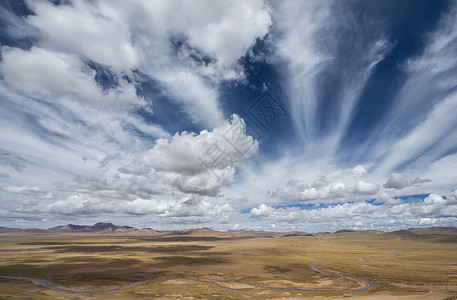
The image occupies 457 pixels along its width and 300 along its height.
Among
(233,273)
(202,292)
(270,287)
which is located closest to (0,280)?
(202,292)

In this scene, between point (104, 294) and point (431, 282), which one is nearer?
point (104, 294)

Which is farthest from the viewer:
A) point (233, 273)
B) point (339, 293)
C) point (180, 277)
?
point (233, 273)

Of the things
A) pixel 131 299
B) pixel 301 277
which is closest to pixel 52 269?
pixel 131 299

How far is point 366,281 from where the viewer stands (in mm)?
80000

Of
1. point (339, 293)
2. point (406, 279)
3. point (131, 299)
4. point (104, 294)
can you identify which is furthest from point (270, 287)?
point (406, 279)

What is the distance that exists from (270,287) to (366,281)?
36.0 metres

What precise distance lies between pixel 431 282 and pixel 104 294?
332 feet

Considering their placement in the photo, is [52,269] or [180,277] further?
[52,269]

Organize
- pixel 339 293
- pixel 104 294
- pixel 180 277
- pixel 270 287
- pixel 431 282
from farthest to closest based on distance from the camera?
1. pixel 180 277
2. pixel 431 282
3. pixel 270 287
4. pixel 339 293
5. pixel 104 294

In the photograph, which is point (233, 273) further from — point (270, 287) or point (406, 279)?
point (406, 279)

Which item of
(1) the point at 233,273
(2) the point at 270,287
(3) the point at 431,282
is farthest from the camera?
(1) the point at 233,273

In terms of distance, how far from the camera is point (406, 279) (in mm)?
82312

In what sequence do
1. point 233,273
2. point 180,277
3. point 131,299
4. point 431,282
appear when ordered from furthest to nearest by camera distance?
point 233,273, point 180,277, point 431,282, point 131,299

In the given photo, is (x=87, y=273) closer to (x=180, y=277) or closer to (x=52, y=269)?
(x=52, y=269)
